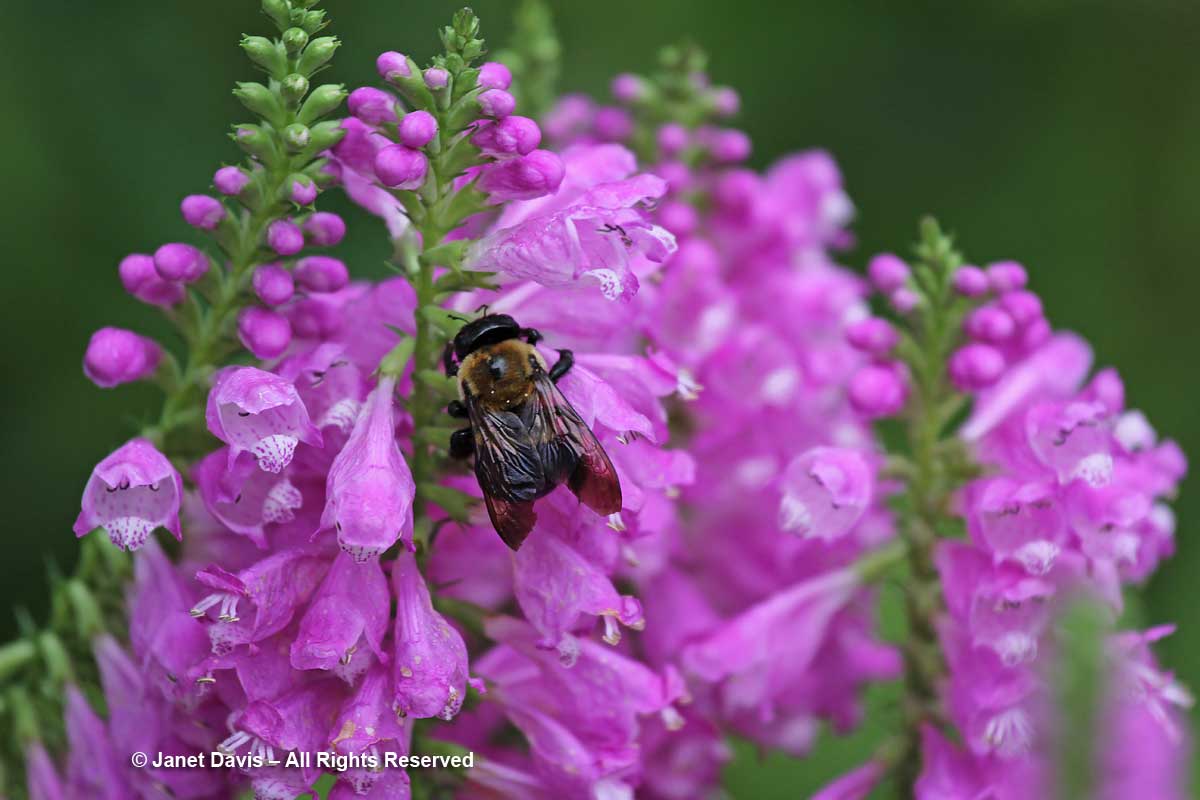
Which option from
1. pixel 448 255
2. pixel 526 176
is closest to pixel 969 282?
pixel 526 176

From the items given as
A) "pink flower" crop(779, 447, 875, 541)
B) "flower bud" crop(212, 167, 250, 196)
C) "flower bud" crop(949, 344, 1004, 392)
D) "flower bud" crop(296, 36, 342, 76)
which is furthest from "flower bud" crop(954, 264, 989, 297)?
"flower bud" crop(212, 167, 250, 196)

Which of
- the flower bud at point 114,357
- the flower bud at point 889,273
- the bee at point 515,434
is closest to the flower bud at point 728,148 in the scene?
the flower bud at point 889,273

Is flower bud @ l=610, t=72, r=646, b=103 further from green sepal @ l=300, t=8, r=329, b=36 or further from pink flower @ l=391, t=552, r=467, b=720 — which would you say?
pink flower @ l=391, t=552, r=467, b=720

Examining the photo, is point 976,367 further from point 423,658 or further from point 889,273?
point 423,658

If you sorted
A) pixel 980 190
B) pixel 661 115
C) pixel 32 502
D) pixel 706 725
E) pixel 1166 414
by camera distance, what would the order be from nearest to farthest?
pixel 706 725 < pixel 661 115 < pixel 32 502 < pixel 1166 414 < pixel 980 190

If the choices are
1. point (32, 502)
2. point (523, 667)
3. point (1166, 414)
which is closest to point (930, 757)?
point (523, 667)

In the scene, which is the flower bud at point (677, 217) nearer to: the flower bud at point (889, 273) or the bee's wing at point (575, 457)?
the flower bud at point (889, 273)

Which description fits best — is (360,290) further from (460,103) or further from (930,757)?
(930,757)
